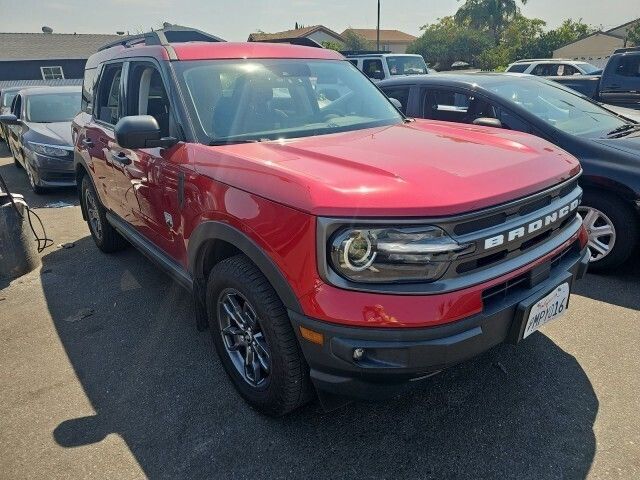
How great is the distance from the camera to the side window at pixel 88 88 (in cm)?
440

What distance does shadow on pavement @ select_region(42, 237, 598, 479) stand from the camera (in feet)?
6.91

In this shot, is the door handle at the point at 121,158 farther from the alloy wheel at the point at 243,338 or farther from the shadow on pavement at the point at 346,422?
the alloy wheel at the point at 243,338

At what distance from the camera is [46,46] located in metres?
37.0

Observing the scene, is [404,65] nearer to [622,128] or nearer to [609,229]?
[622,128]

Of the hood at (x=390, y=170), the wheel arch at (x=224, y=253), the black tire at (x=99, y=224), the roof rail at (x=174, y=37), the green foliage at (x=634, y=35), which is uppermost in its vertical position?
the green foliage at (x=634, y=35)

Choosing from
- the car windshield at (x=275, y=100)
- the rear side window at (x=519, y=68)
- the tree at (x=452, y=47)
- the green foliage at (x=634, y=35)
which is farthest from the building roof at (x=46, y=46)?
the green foliage at (x=634, y=35)

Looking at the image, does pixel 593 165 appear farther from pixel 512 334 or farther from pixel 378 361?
pixel 378 361

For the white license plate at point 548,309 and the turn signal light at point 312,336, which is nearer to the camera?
the turn signal light at point 312,336

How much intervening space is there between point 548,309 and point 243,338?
5.03 ft

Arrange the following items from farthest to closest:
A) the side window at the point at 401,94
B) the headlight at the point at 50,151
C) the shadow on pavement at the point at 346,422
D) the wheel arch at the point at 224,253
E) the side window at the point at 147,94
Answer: the headlight at the point at 50,151
the side window at the point at 401,94
the side window at the point at 147,94
the shadow on pavement at the point at 346,422
the wheel arch at the point at 224,253

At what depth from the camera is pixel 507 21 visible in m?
66.7

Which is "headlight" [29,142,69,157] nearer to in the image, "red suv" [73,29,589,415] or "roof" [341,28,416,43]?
"red suv" [73,29,589,415]

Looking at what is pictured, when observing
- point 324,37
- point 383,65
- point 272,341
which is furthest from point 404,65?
point 324,37

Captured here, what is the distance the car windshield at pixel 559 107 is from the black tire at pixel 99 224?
4050mm
